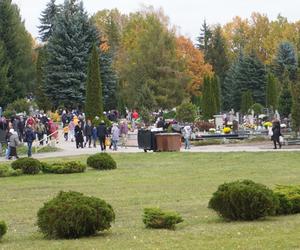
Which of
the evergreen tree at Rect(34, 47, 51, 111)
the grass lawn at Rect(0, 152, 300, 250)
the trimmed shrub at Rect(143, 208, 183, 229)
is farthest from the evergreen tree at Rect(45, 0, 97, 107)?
the trimmed shrub at Rect(143, 208, 183, 229)

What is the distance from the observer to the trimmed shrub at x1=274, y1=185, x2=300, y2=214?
12023 mm

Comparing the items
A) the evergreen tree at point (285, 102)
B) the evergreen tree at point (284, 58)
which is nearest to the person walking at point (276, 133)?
the evergreen tree at point (285, 102)

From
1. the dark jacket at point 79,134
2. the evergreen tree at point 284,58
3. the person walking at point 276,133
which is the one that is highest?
the evergreen tree at point 284,58

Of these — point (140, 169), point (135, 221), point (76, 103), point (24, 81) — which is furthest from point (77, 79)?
point (135, 221)

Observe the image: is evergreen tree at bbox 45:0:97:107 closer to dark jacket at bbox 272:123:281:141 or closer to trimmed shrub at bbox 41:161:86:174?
dark jacket at bbox 272:123:281:141

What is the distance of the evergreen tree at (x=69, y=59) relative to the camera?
5984 centimetres

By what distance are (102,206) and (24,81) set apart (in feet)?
202

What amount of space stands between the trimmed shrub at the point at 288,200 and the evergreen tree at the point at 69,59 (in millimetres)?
48191

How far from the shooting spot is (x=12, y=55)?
2677 inches

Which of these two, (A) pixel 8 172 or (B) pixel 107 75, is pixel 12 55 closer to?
(B) pixel 107 75

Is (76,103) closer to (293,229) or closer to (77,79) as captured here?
(77,79)

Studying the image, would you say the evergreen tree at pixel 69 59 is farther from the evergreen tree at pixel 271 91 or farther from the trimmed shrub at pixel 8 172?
the trimmed shrub at pixel 8 172

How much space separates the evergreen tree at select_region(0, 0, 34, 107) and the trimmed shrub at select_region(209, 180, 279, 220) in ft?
172

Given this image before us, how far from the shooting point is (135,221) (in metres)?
12.2
